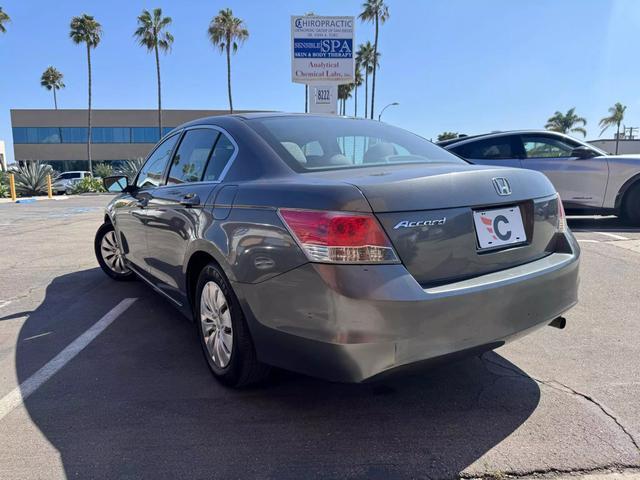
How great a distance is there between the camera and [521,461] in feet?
7.19

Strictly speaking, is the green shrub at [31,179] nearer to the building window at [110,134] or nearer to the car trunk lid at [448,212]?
the car trunk lid at [448,212]

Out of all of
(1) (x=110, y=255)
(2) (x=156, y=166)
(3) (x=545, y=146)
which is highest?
(3) (x=545, y=146)

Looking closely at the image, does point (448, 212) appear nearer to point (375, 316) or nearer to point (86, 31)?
→ point (375, 316)

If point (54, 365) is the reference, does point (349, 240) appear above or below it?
above

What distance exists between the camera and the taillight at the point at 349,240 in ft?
6.86

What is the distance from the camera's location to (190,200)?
3.12m

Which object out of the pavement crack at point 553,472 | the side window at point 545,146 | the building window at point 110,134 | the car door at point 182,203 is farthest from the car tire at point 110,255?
the building window at point 110,134

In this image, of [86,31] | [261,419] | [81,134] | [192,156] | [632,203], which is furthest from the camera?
[81,134]

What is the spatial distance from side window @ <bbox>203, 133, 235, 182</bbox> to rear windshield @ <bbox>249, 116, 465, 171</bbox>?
0.69ft

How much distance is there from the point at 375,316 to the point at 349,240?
340mm

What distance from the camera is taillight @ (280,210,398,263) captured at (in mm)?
2090

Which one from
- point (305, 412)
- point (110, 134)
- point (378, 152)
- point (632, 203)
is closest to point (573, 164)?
point (632, 203)

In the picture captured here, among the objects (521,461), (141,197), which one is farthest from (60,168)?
(521,461)

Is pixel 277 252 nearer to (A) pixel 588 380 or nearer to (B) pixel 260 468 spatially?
(B) pixel 260 468
